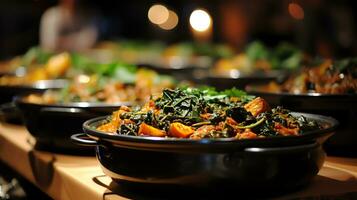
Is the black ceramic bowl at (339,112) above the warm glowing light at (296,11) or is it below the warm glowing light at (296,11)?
below

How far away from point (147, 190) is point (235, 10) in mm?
11783

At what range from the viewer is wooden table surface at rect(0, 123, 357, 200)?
2.00 m

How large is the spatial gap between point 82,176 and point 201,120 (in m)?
0.58

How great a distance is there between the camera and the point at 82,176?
2336 millimetres

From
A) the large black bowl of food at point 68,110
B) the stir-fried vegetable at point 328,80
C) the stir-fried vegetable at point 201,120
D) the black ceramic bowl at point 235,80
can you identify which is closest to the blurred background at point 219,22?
the black ceramic bowl at point 235,80

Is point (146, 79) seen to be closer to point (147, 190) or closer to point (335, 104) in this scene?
point (335, 104)

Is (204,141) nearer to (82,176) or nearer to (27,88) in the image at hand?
(82,176)

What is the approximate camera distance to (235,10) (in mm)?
13398

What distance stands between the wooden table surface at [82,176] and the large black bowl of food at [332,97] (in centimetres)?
9

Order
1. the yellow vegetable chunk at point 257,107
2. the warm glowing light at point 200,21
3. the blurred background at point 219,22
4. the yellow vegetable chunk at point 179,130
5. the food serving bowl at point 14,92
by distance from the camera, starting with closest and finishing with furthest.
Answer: the yellow vegetable chunk at point 179,130 → the yellow vegetable chunk at point 257,107 → the food serving bowl at point 14,92 → the warm glowing light at point 200,21 → the blurred background at point 219,22

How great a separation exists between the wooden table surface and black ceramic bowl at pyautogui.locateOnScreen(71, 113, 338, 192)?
0.11m

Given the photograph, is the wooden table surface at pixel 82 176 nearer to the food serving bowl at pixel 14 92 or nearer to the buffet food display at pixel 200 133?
the buffet food display at pixel 200 133

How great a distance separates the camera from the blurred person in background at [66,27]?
847 cm

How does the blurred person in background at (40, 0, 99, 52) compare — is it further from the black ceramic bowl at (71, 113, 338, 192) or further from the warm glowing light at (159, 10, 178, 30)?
the black ceramic bowl at (71, 113, 338, 192)
